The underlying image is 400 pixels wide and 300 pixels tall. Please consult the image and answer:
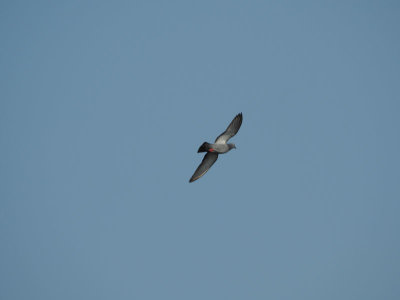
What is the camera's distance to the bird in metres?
26.8

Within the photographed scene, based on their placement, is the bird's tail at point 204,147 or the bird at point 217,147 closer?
the bird's tail at point 204,147

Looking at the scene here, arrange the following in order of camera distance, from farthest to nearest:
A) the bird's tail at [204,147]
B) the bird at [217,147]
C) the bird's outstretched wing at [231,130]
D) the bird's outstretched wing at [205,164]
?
the bird's outstretched wing at [231,130]
the bird's outstretched wing at [205,164]
the bird at [217,147]
the bird's tail at [204,147]

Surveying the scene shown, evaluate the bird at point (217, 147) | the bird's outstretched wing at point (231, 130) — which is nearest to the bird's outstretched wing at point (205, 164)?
the bird at point (217, 147)

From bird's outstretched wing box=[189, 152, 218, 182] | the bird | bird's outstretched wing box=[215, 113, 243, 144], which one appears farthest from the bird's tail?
bird's outstretched wing box=[215, 113, 243, 144]

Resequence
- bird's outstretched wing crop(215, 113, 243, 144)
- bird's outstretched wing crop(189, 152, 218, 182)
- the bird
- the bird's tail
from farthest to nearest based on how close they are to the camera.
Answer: bird's outstretched wing crop(215, 113, 243, 144) → bird's outstretched wing crop(189, 152, 218, 182) → the bird → the bird's tail

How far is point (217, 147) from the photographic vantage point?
2702cm

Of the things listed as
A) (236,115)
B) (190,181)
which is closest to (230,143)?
(236,115)

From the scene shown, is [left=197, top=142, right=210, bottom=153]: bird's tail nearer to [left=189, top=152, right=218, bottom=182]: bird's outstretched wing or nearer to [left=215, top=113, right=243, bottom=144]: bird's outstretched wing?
[left=189, top=152, right=218, bottom=182]: bird's outstretched wing

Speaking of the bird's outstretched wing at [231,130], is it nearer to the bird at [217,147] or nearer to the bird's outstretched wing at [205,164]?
the bird at [217,147]

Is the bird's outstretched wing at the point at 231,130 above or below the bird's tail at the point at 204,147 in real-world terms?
above

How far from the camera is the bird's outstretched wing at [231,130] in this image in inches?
1129

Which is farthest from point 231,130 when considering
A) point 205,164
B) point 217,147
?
point 205,164

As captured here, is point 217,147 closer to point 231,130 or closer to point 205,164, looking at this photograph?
point 205,164

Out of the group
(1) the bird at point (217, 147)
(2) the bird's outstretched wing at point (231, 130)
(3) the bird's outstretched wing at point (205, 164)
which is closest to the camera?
(1) the bird at point (217, 147)
